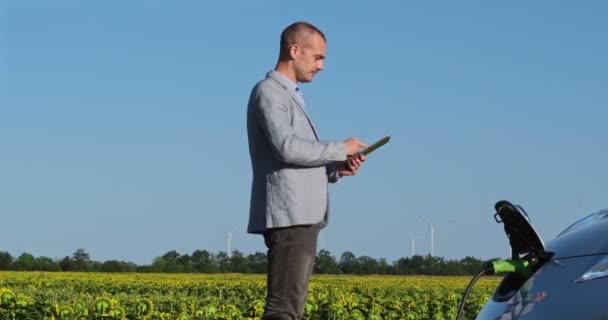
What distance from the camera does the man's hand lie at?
3926 millimetres

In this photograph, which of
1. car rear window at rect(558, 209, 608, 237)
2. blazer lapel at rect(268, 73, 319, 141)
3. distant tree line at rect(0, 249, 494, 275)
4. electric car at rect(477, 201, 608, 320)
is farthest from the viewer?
distant tree line at rect(0, 249, 494, 275)

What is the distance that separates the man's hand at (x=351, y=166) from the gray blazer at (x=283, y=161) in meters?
0.06

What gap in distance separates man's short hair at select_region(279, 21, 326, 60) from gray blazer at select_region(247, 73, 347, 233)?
115mm

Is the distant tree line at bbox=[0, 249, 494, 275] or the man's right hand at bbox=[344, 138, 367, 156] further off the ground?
the distant tree line at bbox=[0, 249, 494, 275]

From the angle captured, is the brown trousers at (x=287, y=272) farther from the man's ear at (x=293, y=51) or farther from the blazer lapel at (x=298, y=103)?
the man's ear at (x=293, y=51)

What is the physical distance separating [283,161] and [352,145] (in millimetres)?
229

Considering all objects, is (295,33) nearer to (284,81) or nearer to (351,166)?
(284,81)

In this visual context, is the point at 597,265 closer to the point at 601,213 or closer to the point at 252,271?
the point at 601,213

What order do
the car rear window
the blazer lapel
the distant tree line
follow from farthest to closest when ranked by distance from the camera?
the distant tree line, the blazer lapel, the car rear window

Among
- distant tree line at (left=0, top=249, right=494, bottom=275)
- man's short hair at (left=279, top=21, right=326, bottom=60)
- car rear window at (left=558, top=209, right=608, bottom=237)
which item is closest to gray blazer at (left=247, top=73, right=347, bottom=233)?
man's short hair at (left=279, top=21, right=326, bottom=60)

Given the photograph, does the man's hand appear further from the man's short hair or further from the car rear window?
the car rear window

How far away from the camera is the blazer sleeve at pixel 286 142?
379 centimetres

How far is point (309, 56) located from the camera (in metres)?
3.98

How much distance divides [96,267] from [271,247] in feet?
167
